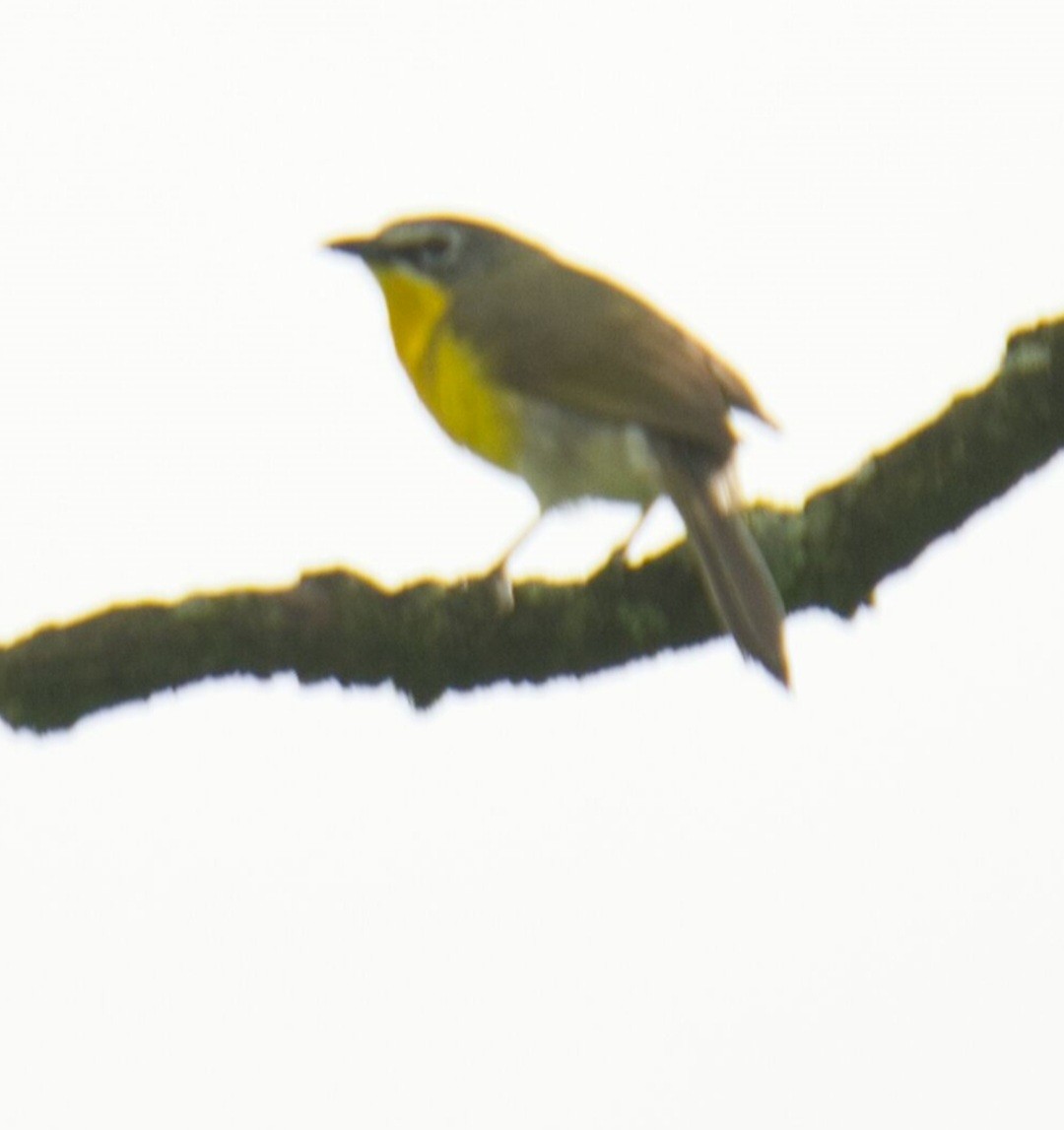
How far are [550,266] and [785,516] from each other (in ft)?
10.0

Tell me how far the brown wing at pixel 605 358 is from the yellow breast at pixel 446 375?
77mm

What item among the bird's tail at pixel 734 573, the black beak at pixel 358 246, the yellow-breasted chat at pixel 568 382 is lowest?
the bird's tail at pixel 734 573

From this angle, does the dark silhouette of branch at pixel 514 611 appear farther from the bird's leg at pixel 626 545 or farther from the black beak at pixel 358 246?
the black beak at pixel 358 246

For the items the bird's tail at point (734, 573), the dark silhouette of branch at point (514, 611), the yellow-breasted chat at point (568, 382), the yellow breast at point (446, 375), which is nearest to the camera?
the dark silhouette of branch at point (514, 611)

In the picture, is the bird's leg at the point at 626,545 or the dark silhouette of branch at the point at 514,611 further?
the bird's leg at the point at 626,545

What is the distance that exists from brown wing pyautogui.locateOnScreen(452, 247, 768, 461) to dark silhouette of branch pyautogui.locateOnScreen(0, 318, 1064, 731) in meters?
1.21

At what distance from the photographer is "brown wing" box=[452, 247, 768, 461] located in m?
6.38

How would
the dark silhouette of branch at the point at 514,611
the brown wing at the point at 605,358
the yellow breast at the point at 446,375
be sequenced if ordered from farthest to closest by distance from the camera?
the yellow breast at the point at 446,375 < the brown wing at the point at 605,358 < the dark silhouette of branch at the point at 514,611

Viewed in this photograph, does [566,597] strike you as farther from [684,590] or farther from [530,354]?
[530,354]

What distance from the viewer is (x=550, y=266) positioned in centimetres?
809

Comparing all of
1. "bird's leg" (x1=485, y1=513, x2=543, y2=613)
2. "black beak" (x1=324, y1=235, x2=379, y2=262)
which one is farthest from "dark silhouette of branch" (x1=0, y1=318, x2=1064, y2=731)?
"black beak" (x1=324, y1=235, x2=379, y2=262)

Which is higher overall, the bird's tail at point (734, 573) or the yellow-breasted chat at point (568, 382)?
the yellow-breasted chat at point (568, 382)

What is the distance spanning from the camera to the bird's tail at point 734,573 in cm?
508

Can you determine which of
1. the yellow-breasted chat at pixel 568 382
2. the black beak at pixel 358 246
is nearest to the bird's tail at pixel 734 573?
the yellow-breasted chat at pixel 568 382
